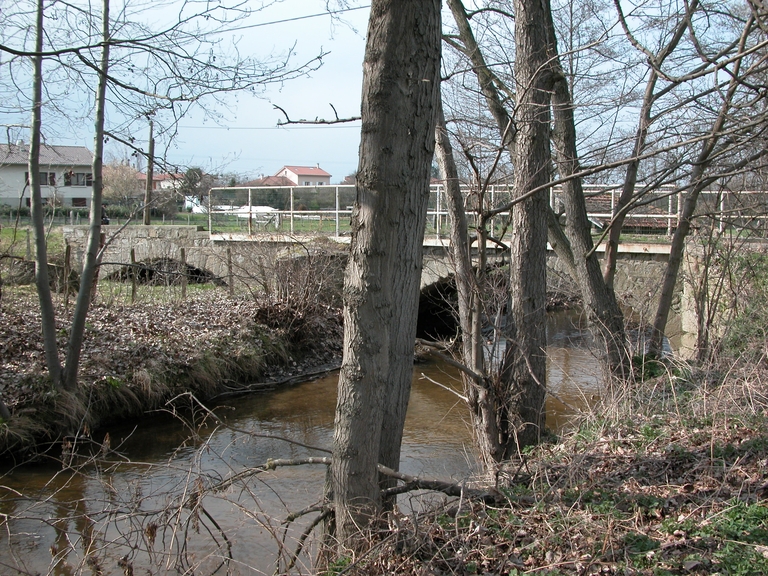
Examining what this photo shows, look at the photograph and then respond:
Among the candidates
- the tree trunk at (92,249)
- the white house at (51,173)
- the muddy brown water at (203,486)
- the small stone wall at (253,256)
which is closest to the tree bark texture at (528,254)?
the muddy brown water at (203,486)

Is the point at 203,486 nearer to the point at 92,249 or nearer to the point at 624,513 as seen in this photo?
the point at 624,513

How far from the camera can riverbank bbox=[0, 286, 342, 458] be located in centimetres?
859

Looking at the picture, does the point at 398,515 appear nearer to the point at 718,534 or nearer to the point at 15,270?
the point at 718,534

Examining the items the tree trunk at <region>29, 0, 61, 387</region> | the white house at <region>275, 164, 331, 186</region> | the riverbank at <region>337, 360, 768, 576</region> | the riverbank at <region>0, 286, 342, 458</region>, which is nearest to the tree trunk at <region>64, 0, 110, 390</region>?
the tree trunk at <region>29, 0, 61, 387</region>

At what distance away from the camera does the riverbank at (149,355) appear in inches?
338

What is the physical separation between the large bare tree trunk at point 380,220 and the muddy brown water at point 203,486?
0.54 metres

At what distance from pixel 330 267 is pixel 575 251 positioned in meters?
7.06

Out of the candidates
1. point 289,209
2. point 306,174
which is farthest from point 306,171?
point 289,209

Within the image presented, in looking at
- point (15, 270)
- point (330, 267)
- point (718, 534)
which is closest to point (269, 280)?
point (330, 267)

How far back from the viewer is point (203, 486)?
467 centimetres

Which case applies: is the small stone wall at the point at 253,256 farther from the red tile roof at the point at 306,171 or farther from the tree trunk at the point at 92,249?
the red tile roof at the point at 306,171

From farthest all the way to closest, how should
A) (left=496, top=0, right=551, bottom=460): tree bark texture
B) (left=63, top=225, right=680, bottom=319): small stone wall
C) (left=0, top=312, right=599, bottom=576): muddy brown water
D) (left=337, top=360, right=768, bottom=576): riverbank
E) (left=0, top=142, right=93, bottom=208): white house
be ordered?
(left=63, top=225, right=680, bottom=319): small stone wall, (left=0, top=142, right=93, bottom=208): white house, (left=496, top=0, right=551, bottom=460): tree bark texture, (left=0, top=312, right=599, bottom=576): muddy brown water, (left=337, top=360, right=768, bottom=576): riverbank

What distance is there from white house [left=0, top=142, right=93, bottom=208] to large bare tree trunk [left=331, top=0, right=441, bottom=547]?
20.4 feet

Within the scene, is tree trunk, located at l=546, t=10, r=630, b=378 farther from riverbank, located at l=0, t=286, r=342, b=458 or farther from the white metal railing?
the white metal railing
